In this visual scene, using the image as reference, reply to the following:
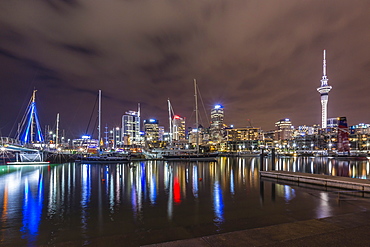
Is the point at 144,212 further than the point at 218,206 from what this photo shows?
No

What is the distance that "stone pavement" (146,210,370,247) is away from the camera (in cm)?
740

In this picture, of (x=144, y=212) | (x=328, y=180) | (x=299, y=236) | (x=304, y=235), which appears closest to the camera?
(x=299, y=236)

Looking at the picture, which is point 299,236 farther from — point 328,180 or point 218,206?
point 328,180

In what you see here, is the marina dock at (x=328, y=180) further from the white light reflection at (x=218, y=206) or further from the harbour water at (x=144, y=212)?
the white light reflection at (x=218, y=206)

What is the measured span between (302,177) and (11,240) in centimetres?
2805

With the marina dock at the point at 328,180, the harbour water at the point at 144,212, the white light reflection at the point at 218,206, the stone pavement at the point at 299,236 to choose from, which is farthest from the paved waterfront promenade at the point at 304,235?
the marina dock at the point at 328,180

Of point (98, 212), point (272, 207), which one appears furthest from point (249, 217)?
point (98, 212)

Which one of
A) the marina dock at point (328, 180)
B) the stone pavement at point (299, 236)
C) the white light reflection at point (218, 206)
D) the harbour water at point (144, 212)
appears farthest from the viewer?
the marina dock at point (328, 180)

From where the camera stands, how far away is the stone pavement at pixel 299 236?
7402 millimetres

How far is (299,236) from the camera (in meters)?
8.16

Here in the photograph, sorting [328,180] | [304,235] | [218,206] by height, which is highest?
[304,235]

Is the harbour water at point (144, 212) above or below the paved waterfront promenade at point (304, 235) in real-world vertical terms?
below

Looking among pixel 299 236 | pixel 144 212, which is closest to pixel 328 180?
pixel 299 236

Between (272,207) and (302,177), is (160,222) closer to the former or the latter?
(272,207)
